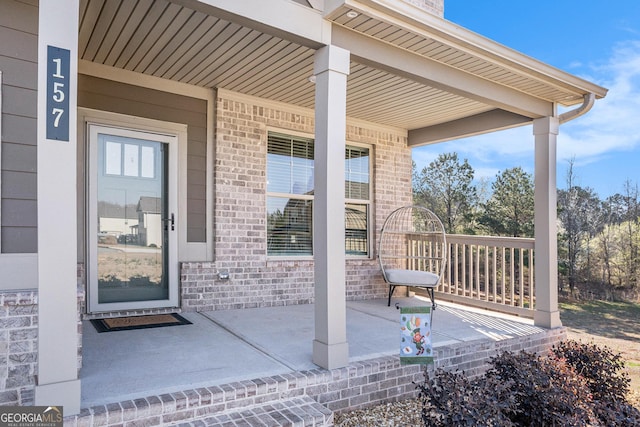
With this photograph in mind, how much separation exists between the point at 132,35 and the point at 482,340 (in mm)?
4152

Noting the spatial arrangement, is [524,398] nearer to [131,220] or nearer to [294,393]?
[294,393]

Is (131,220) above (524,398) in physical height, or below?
above

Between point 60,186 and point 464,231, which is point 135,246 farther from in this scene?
point 464,231

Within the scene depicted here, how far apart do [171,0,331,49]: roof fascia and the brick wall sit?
2.19m

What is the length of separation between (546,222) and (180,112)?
4.31 metres

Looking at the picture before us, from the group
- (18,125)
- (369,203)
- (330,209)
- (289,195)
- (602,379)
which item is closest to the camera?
(18,125)

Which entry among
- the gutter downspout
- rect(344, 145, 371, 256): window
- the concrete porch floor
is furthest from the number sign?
the gutter downspout

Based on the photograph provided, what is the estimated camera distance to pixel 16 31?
2.55 metres

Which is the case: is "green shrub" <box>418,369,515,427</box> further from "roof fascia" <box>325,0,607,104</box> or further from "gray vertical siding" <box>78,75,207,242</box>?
"gray vertical siding" <box>78,75,207,242</box>

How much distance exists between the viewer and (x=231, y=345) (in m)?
3.38

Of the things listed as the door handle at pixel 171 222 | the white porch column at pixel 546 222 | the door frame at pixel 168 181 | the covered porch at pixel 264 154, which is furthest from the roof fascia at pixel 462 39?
the door handle at pixel 171 222

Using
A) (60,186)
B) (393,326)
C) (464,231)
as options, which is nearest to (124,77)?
(60,186)

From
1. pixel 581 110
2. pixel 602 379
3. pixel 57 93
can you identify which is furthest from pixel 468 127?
pixel 57 93

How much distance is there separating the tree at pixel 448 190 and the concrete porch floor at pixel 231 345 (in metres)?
11.1
